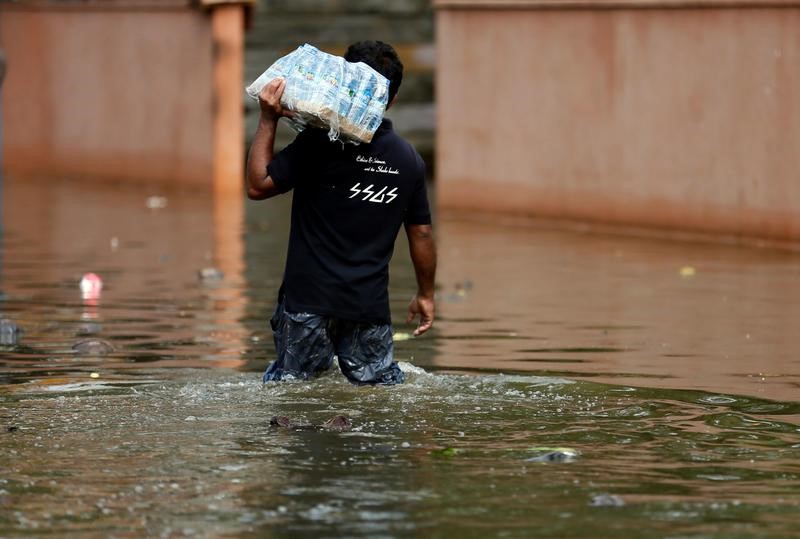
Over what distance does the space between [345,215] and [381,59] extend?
0.73 meters

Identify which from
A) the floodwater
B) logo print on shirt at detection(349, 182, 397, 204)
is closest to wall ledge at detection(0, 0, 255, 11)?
the floodwater

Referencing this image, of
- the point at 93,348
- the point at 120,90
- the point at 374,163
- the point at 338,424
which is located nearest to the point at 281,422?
the point at 338,424

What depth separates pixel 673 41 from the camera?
1748 centimetres

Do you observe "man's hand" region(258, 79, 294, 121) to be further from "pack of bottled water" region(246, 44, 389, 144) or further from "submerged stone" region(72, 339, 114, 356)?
"submerged stone" region(72, 339, 114, 356)

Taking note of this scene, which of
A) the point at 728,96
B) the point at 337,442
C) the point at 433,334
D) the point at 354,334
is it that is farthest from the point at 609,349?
the point at 728,96

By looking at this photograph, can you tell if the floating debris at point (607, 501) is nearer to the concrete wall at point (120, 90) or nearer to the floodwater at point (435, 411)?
the floodwater at point (435, 411)

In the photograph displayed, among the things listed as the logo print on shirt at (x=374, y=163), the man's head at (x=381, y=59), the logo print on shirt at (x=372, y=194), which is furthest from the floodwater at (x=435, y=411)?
the man's head at (x=381, y=59)

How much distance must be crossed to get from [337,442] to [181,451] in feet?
2.13

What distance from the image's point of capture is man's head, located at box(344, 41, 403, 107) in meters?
8.37

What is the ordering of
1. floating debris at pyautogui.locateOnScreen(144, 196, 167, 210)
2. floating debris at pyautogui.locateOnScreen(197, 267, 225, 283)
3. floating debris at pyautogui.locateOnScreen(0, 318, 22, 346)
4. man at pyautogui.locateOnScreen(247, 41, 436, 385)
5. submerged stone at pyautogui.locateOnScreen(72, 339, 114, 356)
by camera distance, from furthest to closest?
floating debris at pyautogui.locateOnScreen(144, 196, 167, 210) < floating debris at pyautogui.locateOnScreen(197, 267, 225, 283) < floating debris at pyautogui.locateOnScreen(0, 318, 22, 346) < submerged stone at pyautogui.locateOnScreen(72, 339, 114, 356) < man at pyautogui.locateOnScreen(247, 41, 436, 385)

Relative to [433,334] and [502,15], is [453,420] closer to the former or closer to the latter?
[433,334]

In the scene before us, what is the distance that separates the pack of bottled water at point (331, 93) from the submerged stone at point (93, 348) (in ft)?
9.24

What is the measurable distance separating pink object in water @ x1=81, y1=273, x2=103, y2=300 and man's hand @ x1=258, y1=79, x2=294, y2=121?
537cm

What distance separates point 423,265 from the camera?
870 centimetres
